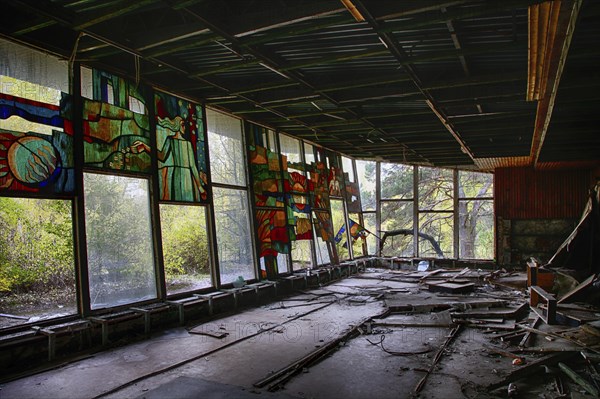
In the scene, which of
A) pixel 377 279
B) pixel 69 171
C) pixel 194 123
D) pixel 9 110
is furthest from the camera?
pixel 377 279

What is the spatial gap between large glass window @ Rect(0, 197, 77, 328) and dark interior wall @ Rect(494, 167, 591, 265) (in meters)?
12.8

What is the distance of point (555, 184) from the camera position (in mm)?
13469

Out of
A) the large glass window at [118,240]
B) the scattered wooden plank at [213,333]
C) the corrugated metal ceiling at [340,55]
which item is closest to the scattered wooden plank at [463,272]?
the corrugated metal ceiling at [340,55]

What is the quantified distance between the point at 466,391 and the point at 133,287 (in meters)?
5.03

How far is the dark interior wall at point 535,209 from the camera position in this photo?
13.2 metres

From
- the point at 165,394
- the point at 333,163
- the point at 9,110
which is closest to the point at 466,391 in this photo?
the point at 165,394

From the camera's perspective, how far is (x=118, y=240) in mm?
6602

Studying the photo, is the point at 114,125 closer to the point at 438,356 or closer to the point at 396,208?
the point at 438,356

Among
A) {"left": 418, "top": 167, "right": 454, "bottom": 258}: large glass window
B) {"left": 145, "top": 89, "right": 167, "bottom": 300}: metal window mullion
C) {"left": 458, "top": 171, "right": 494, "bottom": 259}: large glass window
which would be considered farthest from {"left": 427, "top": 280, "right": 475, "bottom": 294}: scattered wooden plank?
{"left": 458, "top": 171, "right": 494, "bottom": 259}: large glass window

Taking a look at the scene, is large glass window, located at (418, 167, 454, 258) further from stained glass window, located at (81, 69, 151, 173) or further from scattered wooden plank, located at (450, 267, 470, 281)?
stained glass window, located at (81, 69, 151, 173)

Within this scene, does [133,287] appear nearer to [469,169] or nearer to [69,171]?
[69,171]

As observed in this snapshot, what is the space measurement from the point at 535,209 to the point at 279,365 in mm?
11680

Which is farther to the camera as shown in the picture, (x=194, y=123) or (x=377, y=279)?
(x=377, y=279)

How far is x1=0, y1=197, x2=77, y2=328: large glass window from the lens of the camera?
5.28m
